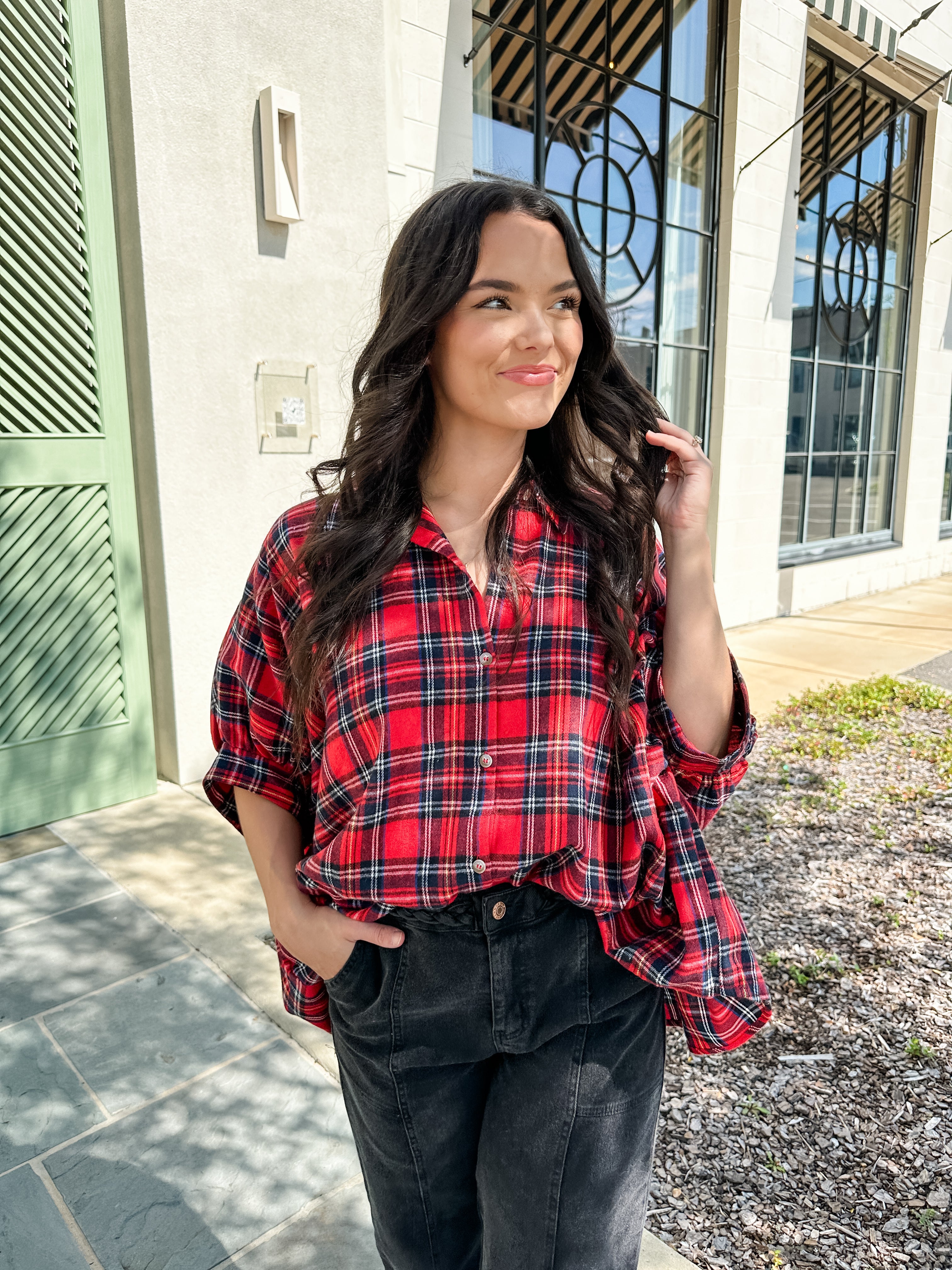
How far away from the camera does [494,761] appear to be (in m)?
1.23

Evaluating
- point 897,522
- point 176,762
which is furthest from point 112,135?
point 897,522

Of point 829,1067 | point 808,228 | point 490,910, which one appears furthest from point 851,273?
point 490,910

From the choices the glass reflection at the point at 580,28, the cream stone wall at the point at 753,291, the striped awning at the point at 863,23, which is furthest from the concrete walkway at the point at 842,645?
the striped awning at the point at 863,23

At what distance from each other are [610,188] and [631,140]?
18.0 inches

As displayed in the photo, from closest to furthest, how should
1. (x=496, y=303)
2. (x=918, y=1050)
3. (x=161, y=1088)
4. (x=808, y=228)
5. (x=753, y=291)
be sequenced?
(x=496, y=303) < (x=161, y=1088) < (x=918, y=1050) < (x=753, y=291) < (x=808, y=228)

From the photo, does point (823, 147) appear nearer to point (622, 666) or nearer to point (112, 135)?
point (112, 135)

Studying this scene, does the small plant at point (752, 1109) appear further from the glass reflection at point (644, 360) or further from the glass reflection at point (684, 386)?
the glass reflection at point (684, 386)

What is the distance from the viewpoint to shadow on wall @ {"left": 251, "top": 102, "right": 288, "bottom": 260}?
4.13 metres

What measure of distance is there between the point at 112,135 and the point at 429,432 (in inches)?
134

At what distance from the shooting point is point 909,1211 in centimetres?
203

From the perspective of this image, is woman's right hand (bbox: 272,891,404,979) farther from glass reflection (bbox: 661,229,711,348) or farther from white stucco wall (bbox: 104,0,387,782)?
glass reflection (bbox: 661,229,711,348)

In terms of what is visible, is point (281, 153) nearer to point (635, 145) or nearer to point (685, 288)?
point (635, 145)

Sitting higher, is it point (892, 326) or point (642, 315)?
point (892, 326)

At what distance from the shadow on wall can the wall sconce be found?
1cm
